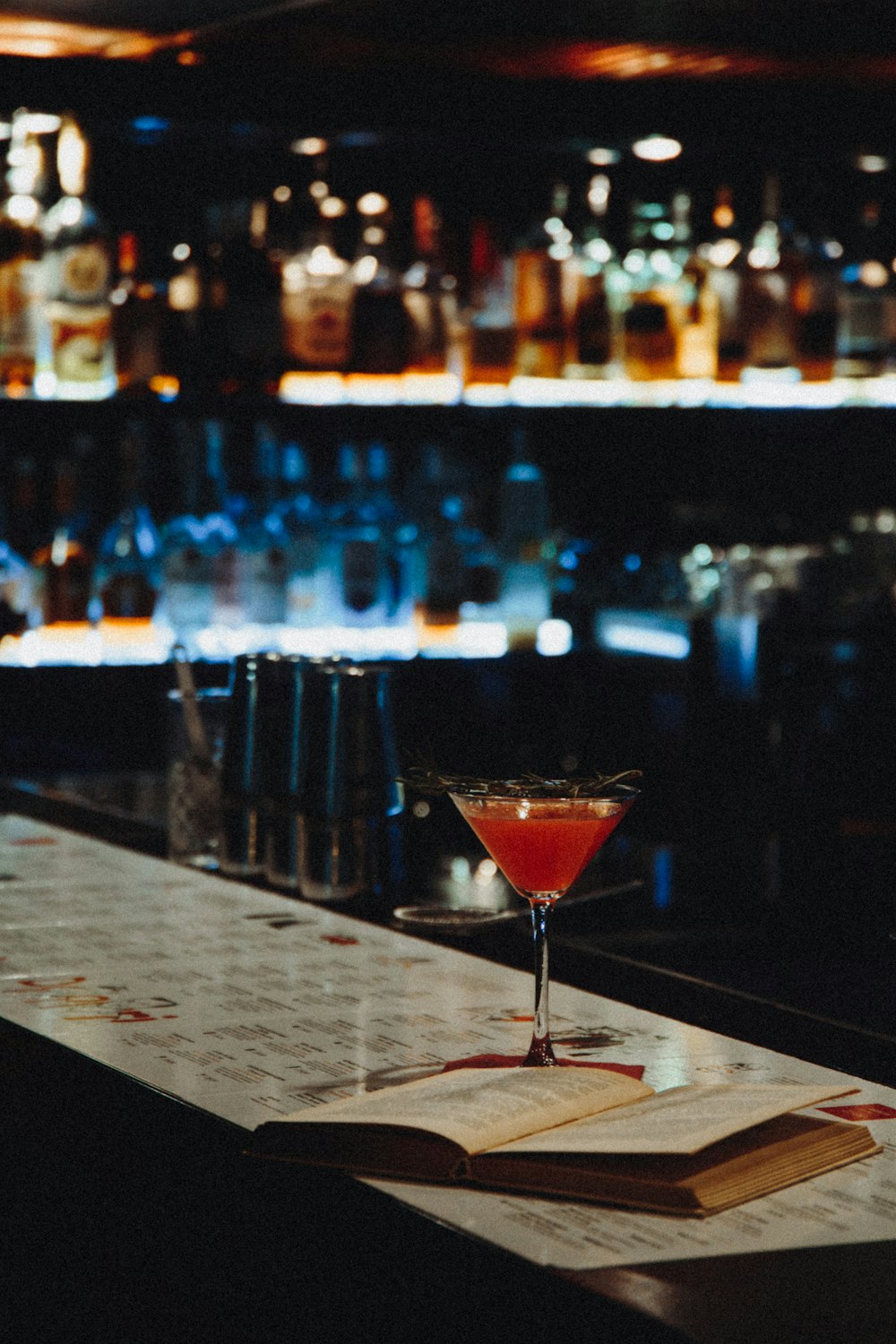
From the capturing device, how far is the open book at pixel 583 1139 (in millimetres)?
909

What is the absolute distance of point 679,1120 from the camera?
0.95 metres

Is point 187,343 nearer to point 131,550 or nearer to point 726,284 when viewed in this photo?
point 131,550

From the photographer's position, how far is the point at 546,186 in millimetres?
3434

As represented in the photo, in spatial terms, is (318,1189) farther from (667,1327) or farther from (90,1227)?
(90,1227)

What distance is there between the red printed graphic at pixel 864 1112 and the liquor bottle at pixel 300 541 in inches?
82.5

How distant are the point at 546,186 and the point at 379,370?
0.57 m

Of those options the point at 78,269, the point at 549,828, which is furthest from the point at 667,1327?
the point at 78,269

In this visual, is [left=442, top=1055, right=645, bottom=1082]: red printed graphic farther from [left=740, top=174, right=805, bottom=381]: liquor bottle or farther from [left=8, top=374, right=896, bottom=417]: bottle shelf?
[left=740, top=174, right=805, bottom=381]: liquor bottle

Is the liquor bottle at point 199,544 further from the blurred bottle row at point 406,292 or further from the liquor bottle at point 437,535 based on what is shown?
the liquor bottle at point 437,535

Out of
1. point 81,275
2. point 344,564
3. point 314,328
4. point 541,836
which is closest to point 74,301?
point 81,275

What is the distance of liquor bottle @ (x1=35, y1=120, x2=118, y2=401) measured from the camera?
9.78ft

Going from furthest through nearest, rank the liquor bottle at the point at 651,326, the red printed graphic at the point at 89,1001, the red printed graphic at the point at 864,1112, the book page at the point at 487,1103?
the liquor bottle at the point at 651,326, the red printed graphic at the point at 89,1001, the red printed graphic at the point at 864,1112, the book page at the point at 487,1103

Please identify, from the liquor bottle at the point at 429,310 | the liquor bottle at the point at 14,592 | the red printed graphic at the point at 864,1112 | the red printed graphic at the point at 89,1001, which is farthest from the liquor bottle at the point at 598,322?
the red printed graphic at the point at 864,1112

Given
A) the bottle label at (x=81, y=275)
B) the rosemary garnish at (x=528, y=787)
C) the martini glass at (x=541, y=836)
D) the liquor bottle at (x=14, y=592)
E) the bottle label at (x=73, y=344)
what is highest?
the bottle label at (x=81, y=275)
